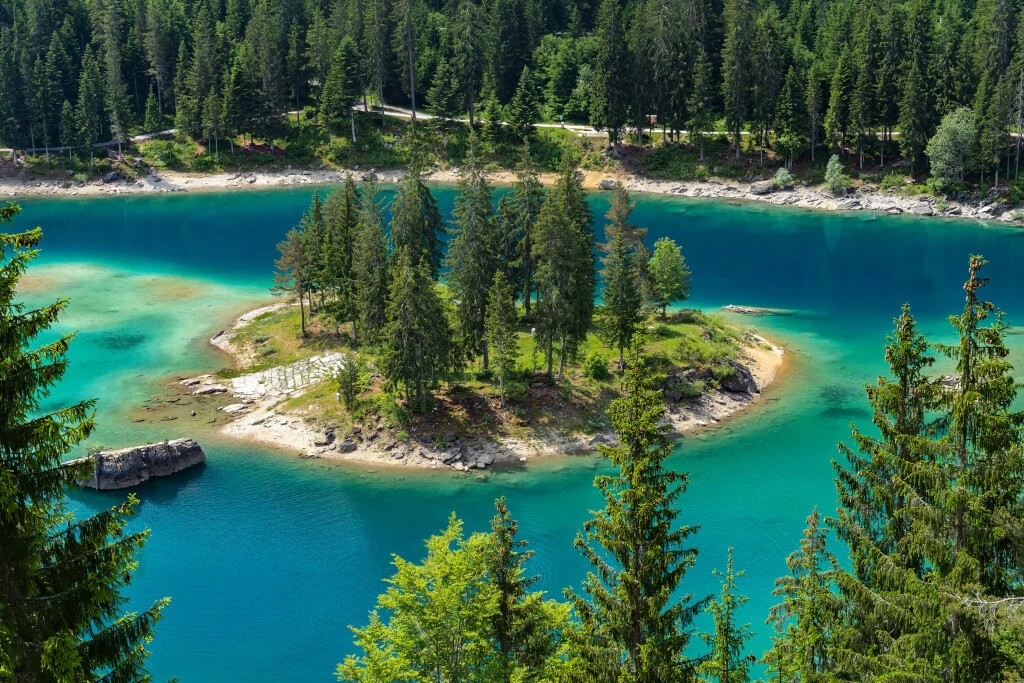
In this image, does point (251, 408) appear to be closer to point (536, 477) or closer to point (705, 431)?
point (536, 477)

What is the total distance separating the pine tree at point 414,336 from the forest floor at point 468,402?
211cm

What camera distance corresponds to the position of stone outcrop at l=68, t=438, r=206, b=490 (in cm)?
5594

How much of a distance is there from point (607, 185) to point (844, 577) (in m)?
113

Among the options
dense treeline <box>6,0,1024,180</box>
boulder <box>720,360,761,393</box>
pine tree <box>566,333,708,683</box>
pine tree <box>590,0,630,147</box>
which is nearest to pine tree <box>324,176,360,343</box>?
boulder <box>720,360,761,393</box>

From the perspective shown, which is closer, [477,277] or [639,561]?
[639,561]

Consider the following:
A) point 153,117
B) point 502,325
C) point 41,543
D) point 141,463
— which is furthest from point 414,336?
point 153,117

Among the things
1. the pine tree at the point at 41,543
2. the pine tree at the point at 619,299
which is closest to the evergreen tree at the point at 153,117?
the pine tree at the point at 619,299

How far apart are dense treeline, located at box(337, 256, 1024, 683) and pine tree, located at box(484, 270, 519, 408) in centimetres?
3331

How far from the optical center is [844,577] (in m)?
24.5

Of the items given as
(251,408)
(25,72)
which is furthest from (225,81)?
(251,408)

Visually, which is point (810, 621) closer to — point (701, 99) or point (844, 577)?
point (844, 577)

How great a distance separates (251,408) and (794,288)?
55.0 m

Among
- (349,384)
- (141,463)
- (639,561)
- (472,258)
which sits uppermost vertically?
(472,258)

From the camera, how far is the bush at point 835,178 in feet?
410
